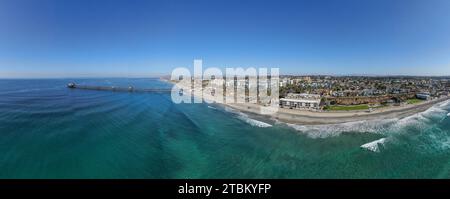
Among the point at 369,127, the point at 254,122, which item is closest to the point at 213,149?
the point at 254,122

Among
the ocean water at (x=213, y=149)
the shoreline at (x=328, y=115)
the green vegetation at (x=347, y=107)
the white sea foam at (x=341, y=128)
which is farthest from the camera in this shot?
the green vegetation at (x=347, y=107)

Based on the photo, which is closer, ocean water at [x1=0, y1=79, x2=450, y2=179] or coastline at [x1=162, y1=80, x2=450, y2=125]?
ocean water at [x1=0, y1=79, x2=450, y2=179]

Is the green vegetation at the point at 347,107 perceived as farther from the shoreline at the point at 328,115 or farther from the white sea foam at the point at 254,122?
the white sea foam at the point at 254,122

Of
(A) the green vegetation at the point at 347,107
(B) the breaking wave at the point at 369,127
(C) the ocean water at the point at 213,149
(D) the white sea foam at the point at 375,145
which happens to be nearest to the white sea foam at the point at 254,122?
(C) the ocean water at the point at 213,149

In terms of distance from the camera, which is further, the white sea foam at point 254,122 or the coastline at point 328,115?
the coastline at point 328,115

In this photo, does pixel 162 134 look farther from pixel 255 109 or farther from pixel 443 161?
pixel 443 161

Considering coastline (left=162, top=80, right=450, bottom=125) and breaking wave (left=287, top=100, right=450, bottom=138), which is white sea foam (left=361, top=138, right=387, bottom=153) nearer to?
breaking wave (left=287, top=100, right=450, bottom=138)

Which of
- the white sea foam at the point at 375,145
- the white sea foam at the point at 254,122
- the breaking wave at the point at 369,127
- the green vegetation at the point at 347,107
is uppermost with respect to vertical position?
the green vegetation at the point at 347,107

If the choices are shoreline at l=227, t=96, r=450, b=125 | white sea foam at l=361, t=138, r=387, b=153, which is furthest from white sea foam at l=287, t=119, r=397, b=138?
white sea foam at l=361, t=138, r=387, b=153
